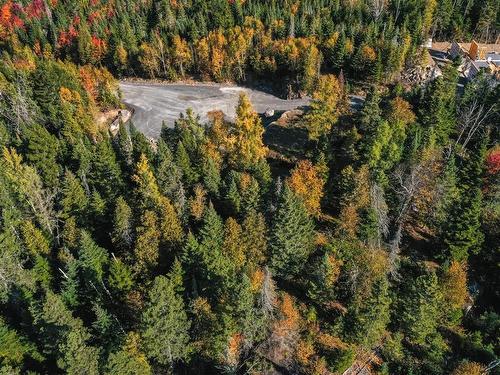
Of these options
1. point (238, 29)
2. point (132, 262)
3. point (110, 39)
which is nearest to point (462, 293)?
point (132, 262)

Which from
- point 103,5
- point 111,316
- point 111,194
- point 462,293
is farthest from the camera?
point 103,5

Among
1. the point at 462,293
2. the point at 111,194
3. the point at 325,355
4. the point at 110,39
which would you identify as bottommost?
the point at 325,355

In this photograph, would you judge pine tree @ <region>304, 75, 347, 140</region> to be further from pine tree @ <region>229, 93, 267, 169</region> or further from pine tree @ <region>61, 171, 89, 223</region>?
pine tree @ <region>61, 171, 89, 223</region>

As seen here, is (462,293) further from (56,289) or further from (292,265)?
(56,289)

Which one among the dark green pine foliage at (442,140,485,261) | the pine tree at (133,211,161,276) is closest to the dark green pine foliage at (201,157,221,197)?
the pine tree at (133,211,161,276)

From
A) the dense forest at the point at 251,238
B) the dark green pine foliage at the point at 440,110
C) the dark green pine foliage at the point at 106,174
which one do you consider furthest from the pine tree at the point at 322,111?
the dark green pine foliage at the point at 106,174

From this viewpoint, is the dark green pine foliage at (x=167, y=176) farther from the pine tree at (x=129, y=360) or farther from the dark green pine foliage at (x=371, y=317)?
the dark green pine foliage at (x=371, y=317)

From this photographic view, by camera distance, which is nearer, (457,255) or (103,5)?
(457,255)
